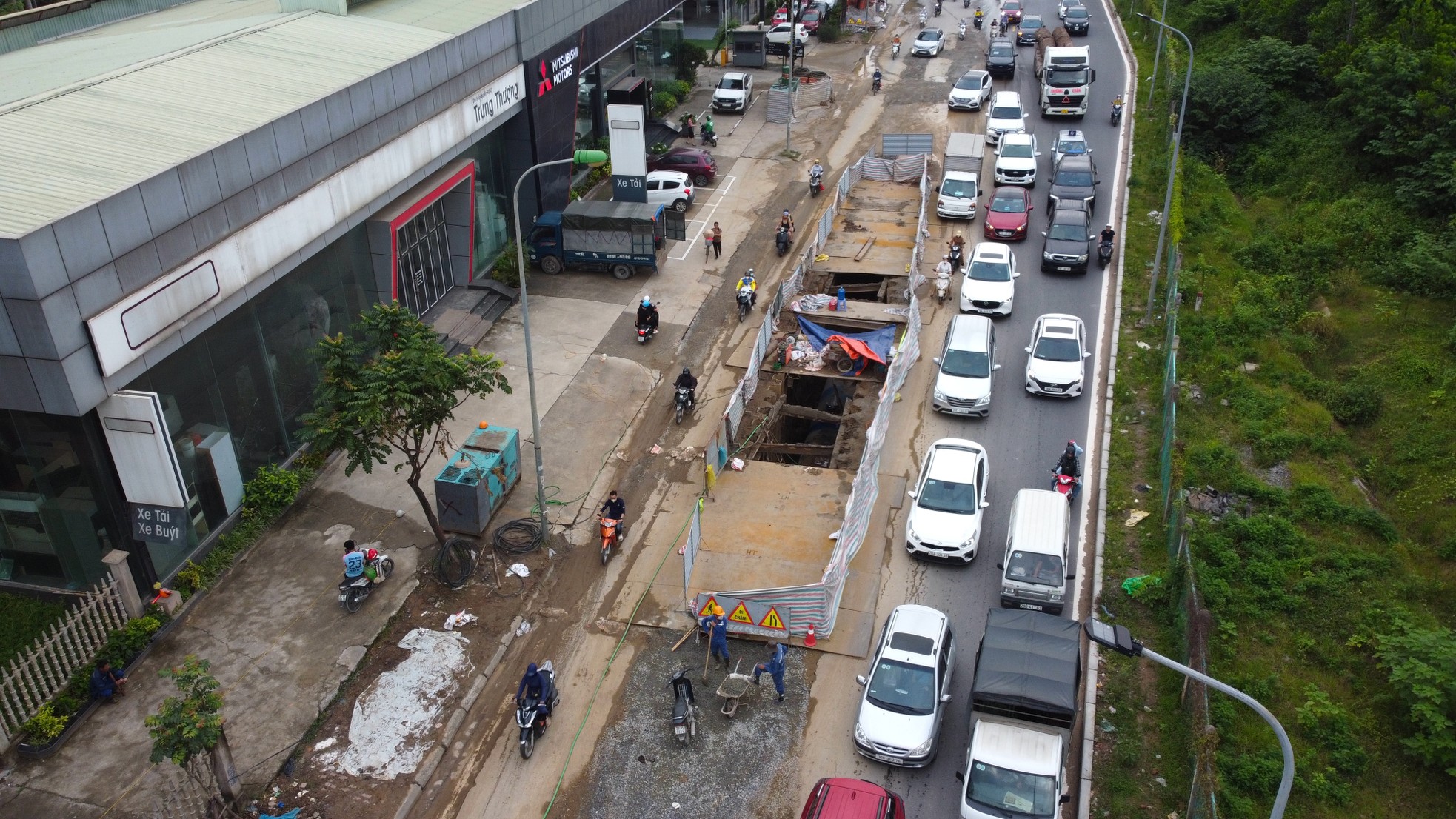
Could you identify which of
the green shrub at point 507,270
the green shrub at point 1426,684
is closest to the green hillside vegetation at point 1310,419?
the green shrub at point 1426,684

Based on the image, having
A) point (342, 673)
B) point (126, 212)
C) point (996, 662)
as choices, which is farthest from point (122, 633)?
point (996, 662)

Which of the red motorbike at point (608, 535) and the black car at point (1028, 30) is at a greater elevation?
the black car at point (1028, 30)

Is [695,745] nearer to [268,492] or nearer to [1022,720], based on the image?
[1022,720]

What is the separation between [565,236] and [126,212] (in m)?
17.8

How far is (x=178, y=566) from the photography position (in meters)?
22.2

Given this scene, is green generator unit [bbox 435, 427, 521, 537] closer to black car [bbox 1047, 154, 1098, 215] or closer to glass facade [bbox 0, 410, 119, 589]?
glass facade [bbox 0, 410, 119, 589]

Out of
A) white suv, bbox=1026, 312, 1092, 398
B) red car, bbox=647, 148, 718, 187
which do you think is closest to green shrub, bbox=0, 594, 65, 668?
white suv, bbox=1026, 312, 1092, 398

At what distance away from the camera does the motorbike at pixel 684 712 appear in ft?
61.1

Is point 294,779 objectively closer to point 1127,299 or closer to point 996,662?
point 996,662

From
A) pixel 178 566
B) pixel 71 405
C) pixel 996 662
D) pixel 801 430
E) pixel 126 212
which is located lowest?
pixel 801 430

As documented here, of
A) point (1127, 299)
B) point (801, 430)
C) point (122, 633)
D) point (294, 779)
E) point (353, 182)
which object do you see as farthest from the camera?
point (1127, 299)

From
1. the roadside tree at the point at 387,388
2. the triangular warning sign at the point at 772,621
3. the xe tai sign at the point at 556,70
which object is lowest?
the triangular warning sign at the point at 772,621

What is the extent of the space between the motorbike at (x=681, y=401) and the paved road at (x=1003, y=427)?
20.1ft

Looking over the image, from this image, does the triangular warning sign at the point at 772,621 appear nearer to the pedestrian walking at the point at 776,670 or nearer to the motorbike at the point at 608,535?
the pedestrian walking at the point at 776,670
